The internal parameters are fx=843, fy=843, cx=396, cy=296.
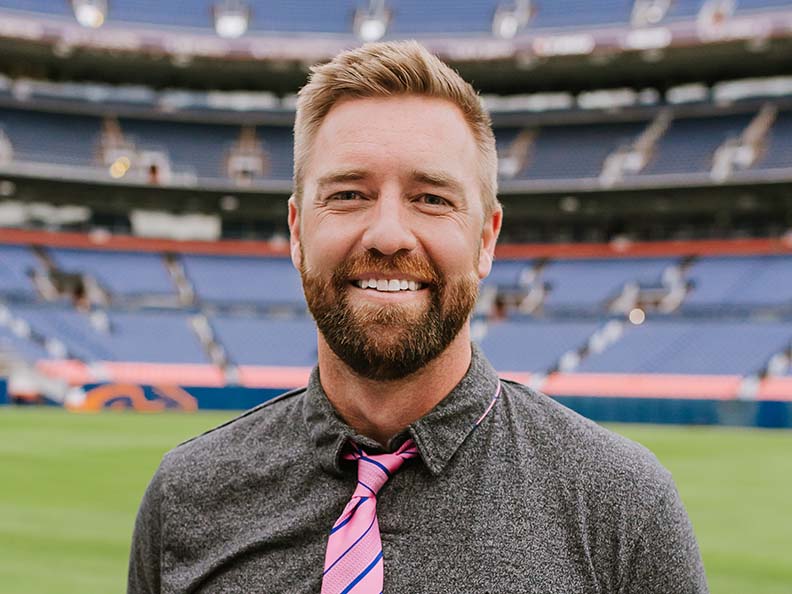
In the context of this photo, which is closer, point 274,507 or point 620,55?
point 274,507

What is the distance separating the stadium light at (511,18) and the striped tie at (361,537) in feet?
99.6

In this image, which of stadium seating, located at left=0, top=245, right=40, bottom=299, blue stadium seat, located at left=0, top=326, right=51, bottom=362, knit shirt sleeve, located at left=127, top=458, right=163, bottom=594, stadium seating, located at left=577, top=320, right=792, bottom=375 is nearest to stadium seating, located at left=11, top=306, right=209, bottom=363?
blue stadium seat, located at left=0, top=326, right=51, bottom=362

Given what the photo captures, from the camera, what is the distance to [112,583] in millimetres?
6008

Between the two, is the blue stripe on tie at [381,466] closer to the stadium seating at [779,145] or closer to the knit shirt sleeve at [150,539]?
the knit shirt sleeve at [150,539]

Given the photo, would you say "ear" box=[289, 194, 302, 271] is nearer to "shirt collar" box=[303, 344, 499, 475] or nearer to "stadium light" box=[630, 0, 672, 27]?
"shirt collar" box=[303, 344, 499, 475]

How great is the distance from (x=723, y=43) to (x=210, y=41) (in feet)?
58.5

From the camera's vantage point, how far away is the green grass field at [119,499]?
6.46m

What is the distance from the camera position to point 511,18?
31359 millimetres

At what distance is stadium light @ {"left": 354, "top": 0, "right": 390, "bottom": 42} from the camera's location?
32.1m

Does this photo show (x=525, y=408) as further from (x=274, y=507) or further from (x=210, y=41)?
(x=210, y=41)

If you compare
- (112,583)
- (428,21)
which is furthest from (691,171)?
(112,583)

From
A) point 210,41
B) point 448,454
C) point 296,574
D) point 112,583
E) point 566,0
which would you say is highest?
point 566,0

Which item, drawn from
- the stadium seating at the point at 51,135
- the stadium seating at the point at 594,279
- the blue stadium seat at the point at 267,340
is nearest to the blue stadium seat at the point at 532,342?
the stadium seating at the point at 594,279

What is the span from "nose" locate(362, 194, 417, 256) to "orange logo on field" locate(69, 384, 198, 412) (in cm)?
2208
